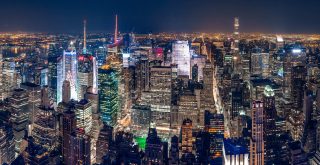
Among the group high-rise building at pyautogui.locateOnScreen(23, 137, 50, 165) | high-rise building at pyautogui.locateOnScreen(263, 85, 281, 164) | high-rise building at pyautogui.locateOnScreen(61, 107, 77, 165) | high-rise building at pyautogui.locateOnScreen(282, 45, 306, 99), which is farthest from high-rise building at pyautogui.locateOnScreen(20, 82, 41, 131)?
high-rise building at pyautogui.locateOnScreen(282, 45, 306, 99)

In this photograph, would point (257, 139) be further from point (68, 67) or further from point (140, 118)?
point (68, 67)

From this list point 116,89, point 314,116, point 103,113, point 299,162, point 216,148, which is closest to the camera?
point 299,162

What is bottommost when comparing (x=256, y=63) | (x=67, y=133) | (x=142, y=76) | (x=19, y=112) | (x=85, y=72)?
(x=67, y=133)

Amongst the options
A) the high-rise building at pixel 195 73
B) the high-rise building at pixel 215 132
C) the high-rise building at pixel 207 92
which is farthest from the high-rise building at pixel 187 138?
the high-rise building at pixel 195 73

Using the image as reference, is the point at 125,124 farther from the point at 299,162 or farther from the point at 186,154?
the point at 299,162

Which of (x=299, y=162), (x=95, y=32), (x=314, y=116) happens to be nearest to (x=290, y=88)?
(x=314, y=116)

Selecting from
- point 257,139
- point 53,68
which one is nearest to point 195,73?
point 53,68

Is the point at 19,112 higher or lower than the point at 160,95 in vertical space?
lower
